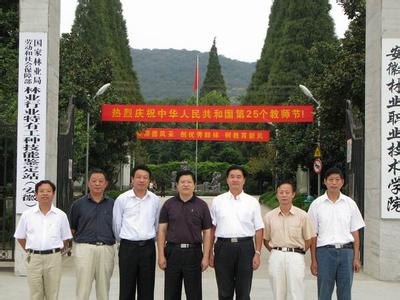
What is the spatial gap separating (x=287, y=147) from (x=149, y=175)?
1850 cm

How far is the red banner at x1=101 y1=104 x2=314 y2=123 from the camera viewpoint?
77.1 feet

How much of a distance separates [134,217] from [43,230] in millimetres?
842

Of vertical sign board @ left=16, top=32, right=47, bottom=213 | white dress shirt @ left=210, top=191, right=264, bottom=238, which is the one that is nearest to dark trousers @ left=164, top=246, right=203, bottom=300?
white dress shirt @ left=210, top=191, right=264, bottom=238

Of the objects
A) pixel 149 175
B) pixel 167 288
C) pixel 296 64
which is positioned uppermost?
pixel 296 64

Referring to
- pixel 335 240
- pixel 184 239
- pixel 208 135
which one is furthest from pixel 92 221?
pixel 208 135

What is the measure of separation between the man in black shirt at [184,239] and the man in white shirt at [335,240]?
42.9 inches

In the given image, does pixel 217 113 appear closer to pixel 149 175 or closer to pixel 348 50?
pixel 348 50

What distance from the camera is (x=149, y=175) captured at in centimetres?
614

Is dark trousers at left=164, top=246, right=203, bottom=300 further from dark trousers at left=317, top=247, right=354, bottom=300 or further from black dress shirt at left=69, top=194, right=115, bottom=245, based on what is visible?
dark trousers at left=317, top=247, right=354, bottom=300

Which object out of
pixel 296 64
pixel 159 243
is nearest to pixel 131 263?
pixel 159 243

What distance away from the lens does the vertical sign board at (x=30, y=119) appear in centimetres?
912

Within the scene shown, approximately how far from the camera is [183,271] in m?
5.88

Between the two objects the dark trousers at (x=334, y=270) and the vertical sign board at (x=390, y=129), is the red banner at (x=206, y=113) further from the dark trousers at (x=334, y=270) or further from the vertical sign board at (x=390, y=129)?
the dark trousers at (x=334, y=270)

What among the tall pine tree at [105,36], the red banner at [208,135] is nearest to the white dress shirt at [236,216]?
the red banner at [208,135]
